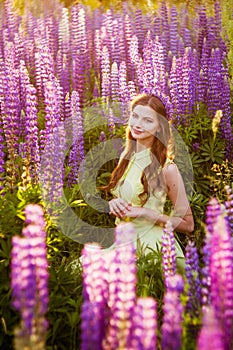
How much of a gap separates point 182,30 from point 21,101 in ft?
9.13

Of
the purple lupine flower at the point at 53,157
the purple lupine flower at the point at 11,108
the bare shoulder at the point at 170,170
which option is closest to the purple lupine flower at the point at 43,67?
the purple lupine flower at the point at 11,108

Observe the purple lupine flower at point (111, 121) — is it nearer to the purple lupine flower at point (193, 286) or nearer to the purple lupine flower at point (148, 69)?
the purple lupine flower at point (148, 69)

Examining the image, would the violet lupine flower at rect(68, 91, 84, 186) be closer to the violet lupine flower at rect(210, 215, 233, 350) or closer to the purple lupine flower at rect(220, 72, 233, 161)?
the purple lupine flower at rect(220, 72, 233, 161)

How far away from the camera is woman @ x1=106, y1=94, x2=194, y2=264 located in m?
4.35

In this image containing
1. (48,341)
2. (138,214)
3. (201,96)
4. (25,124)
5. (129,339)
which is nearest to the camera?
(129,339)

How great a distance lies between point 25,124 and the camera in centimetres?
498

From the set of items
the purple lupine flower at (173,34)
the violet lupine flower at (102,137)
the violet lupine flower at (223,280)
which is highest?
the purple lupine flower at (173,34)

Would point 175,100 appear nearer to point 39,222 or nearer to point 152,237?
point 152,237

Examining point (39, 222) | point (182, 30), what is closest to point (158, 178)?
point (39, 222)

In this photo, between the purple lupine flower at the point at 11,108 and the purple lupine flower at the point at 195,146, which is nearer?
the purple lupine flower at the point at 11,108

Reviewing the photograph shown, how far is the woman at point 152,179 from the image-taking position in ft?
14.3

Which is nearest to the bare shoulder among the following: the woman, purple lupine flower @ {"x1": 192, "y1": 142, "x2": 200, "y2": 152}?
the woman

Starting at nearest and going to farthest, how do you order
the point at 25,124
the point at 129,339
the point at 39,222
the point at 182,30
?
the point at 129,339 → the point at 39,222 → the point at 25,124 → the point at 182,30

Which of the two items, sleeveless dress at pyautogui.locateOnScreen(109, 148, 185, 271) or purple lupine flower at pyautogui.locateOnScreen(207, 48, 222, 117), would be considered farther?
purple lupine flower at pyautogui.locateOnScreen(207, 48, 222, 117)
